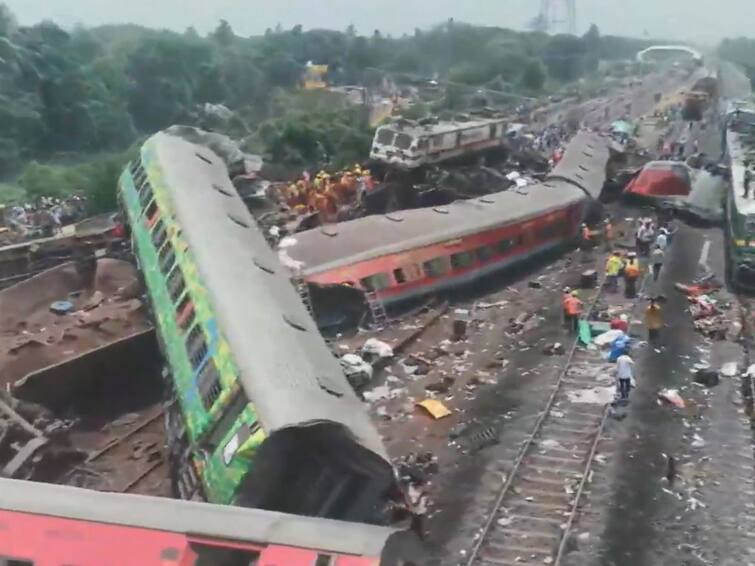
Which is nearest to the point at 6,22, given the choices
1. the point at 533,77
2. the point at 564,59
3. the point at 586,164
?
the point at 533,77

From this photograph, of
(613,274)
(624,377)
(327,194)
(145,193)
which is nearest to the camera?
(624,377)

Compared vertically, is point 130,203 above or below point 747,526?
above

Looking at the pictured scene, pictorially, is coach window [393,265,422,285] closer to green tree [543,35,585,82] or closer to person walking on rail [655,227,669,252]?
person walking on rail [655,227,669,252]

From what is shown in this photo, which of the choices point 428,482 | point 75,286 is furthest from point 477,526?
point 75,286

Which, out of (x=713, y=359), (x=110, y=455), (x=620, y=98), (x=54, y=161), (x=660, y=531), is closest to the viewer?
(x=660, y=531)

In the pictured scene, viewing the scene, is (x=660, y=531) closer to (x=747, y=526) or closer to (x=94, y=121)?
(x=747, y=526)

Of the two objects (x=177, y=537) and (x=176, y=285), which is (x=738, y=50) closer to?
(x=176, y=285)

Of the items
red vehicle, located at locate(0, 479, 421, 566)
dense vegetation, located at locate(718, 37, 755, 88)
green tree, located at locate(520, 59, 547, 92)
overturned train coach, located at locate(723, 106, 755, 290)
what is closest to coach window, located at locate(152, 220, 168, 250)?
red vehicle, located at locate(0, 479, 421, 566)
